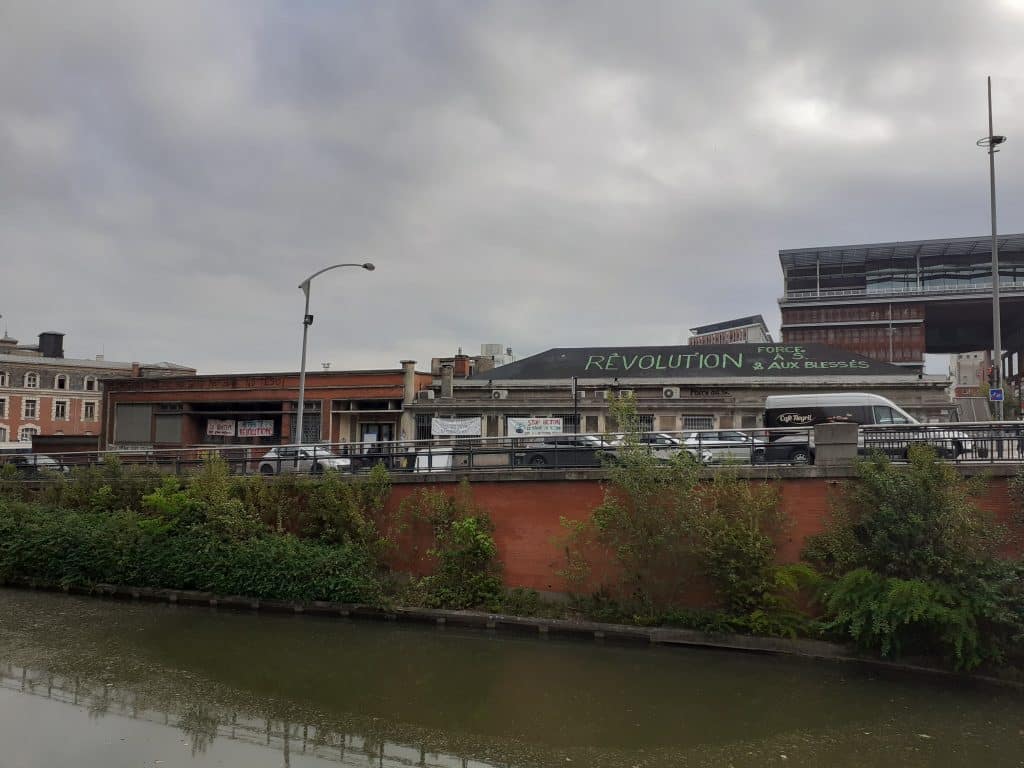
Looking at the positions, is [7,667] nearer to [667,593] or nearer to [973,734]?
[667,593]

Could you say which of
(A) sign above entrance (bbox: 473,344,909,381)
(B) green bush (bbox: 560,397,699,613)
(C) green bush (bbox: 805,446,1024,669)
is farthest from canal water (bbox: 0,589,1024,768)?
(A) sign above entrance (bbox: 473,344,909,381)

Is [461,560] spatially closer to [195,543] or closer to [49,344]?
[195,543]

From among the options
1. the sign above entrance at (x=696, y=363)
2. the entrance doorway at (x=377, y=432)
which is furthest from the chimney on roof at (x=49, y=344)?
the sign above entrance at (x=696, y=363)

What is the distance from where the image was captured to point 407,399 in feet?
147

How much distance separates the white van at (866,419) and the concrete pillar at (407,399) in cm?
2151

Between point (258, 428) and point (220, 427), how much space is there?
3055 millimetres

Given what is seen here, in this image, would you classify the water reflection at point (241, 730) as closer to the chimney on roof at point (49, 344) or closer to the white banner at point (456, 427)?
the white banner at point (456, 427)

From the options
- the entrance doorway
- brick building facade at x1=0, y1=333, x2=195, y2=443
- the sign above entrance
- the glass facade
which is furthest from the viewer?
the glass facade

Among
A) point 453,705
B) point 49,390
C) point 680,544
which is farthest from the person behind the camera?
point 49,390

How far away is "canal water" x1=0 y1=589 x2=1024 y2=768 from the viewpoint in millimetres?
12156

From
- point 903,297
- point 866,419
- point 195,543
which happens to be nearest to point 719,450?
point 866,419

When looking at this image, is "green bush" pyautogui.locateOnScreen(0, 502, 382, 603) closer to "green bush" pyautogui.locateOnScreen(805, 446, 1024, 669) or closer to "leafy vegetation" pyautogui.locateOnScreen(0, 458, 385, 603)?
"leafy vegetation" pyautogui.locateOnScreen(0, 458, 385, 603)

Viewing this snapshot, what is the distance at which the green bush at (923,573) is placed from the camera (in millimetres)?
15125

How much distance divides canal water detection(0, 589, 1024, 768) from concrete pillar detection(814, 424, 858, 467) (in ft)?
15.0
